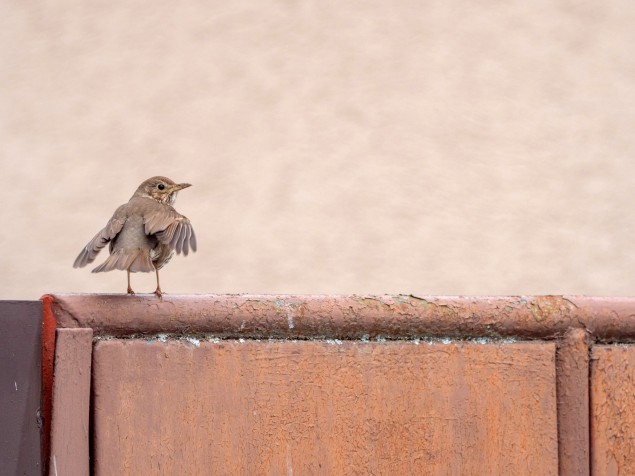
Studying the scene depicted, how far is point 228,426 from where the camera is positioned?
80.2 inches

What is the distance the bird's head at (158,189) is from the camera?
3.38 meters

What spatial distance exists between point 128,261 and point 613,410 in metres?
1.33

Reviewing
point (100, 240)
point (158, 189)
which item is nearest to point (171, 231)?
point (100, 240)

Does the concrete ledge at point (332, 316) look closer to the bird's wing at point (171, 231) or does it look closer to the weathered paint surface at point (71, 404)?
the weathered paint surface at point (71, 404)

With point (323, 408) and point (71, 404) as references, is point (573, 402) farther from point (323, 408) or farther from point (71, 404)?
point (71, 404)

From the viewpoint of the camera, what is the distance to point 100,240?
2725 mm

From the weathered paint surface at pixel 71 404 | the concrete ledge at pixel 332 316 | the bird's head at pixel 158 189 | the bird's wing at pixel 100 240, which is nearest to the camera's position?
the weathered paint surface at pixel 71 404

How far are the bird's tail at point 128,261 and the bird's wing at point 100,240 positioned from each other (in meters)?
0.04

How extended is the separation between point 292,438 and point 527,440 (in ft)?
1.59

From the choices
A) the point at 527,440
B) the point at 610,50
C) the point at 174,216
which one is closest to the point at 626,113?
the point at 610,50

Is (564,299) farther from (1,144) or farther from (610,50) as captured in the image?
(1,144)

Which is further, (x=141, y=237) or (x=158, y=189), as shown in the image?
(x=158, y=189)

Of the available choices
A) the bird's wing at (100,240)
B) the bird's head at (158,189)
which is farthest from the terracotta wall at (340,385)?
the bird's head at (158,189)

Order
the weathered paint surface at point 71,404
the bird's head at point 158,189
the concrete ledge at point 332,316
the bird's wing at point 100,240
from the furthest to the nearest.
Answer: the bird's head at point 158,189 → the bird's wing at point 100,240 → the concrete ledge at point 332,316 → the weathered paint surface at point 71,404
